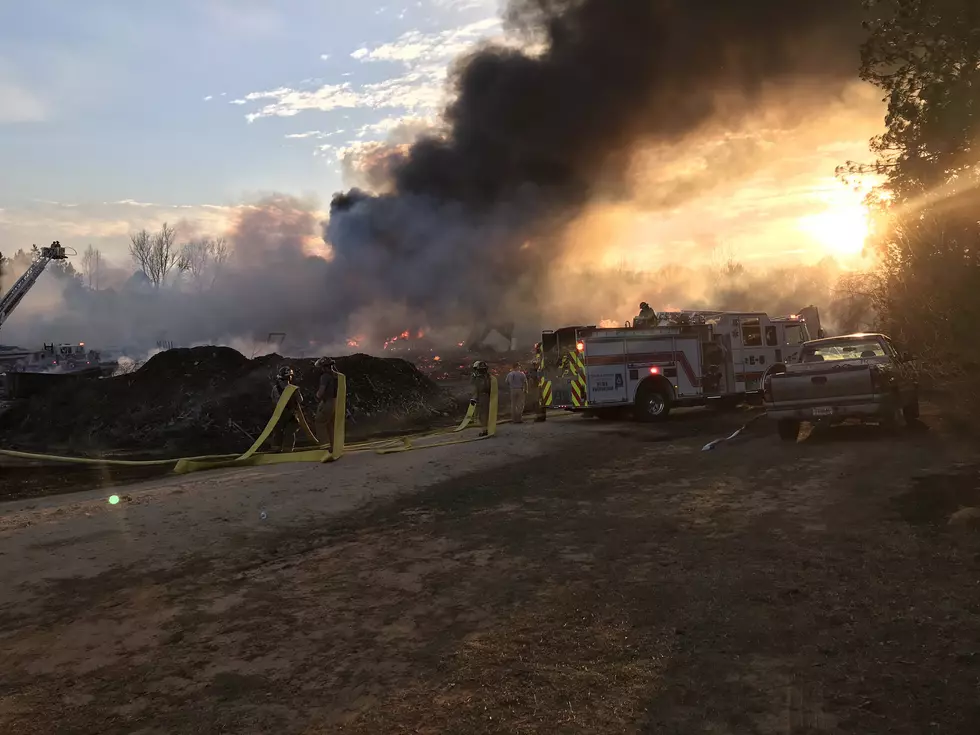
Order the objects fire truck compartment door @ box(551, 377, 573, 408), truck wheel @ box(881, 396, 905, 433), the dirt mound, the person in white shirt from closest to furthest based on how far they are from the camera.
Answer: truck wheel @ box(881, 396, 905, 433)
fire truck compartment door @ box(551, 377, 573, 408)
the person in white shirt
the dirt mound

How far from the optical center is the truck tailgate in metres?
10.2

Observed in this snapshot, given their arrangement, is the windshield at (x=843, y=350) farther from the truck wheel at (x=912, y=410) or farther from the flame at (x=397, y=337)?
the flame at (x=397, y=337)

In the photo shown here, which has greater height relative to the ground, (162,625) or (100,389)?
(100,389)

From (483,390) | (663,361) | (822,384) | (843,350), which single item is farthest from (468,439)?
(843,350)

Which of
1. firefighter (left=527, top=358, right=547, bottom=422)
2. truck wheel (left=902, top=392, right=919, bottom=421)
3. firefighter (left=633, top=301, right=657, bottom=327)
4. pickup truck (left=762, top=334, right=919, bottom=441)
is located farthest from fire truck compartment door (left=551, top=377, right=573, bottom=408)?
truck wheel (left=902, top=392, right=919, bottom=421)

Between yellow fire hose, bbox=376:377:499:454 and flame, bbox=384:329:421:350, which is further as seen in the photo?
flame, bbox=384:329:421:350

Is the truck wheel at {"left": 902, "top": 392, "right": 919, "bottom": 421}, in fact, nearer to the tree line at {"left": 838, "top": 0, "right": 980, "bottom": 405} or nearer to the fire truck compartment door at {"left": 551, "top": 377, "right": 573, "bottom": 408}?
the tree line at {"left": 838, "top": 0, "right": 980, "bottom": 405}

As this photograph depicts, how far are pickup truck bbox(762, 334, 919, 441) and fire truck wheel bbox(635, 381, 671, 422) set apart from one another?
4063 millimetres

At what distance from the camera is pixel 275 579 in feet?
16.7

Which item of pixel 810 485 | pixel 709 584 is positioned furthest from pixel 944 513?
pixel 709 584

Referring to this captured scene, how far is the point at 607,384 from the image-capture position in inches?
580

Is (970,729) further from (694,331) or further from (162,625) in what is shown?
(694,331)

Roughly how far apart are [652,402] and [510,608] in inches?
447

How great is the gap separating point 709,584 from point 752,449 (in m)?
6.28
